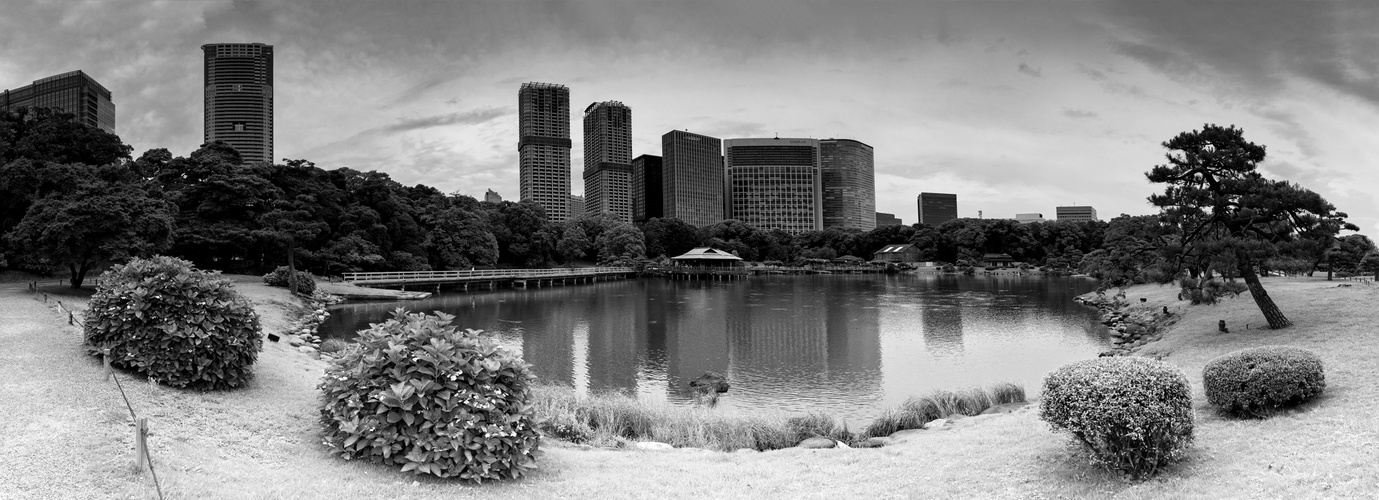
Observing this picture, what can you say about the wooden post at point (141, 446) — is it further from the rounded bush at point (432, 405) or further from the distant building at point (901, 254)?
the distant building at point (901, 254)

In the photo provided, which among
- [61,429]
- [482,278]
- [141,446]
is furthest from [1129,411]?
[482,278]

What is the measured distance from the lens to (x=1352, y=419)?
21.4ft

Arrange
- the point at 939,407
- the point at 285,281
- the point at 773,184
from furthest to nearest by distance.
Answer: the point at 773,184 < the point at 285,281 < the point at 939,407

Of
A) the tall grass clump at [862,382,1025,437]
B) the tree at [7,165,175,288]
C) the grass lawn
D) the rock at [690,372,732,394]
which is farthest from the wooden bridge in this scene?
the tall grass clump at [862,382,1025,437]

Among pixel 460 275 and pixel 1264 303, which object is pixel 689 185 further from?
pixel 1264 303

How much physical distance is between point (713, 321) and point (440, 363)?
2450 cm

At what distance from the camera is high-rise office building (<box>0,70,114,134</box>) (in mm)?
73375

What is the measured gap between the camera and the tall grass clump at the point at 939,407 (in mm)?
10694

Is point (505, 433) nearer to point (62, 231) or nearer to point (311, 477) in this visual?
point (311, 477)

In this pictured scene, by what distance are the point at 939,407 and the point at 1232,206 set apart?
9514 mm

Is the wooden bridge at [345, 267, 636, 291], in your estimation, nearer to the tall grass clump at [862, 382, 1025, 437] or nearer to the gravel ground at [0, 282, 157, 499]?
the gravel ground at [0, 282, 157, 499]

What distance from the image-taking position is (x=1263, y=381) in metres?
7.16

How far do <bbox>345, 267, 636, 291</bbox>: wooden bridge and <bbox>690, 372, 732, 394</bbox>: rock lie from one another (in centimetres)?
3247

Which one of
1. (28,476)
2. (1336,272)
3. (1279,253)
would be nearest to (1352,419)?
(1279,253)
